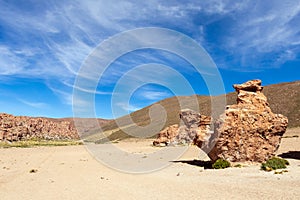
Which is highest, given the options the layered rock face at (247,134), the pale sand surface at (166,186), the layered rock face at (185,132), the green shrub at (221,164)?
the layered rock face at (185,132)

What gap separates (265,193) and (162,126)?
81.8 metres

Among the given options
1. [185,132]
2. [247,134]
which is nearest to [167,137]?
[185,132]

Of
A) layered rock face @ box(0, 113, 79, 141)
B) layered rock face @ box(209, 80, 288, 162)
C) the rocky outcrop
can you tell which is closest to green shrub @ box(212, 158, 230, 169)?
layered rock face @ box(209, 80, 288, 162)

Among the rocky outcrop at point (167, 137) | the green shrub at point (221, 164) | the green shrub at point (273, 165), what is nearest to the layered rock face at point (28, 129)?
the rocky outcrop at point (167, 137)

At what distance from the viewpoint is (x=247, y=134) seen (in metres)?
17.4

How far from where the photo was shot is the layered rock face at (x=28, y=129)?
58.8 m

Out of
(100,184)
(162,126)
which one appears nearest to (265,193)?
(100,184)

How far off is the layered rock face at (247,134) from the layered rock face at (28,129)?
49.7m

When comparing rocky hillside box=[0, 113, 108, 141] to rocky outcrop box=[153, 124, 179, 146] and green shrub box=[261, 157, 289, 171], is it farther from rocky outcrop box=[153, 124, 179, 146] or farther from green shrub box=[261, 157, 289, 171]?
green shrub box=[261, 157, 289, 171]

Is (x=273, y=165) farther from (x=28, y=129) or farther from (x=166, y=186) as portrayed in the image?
(x=28, y=129)

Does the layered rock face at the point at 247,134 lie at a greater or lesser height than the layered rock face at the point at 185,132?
lesser

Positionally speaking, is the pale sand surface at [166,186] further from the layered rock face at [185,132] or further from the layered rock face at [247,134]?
the layered rock face at [185,132]

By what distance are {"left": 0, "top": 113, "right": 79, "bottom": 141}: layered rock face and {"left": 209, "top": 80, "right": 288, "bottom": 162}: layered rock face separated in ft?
163

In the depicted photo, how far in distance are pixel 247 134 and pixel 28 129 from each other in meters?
60.1
